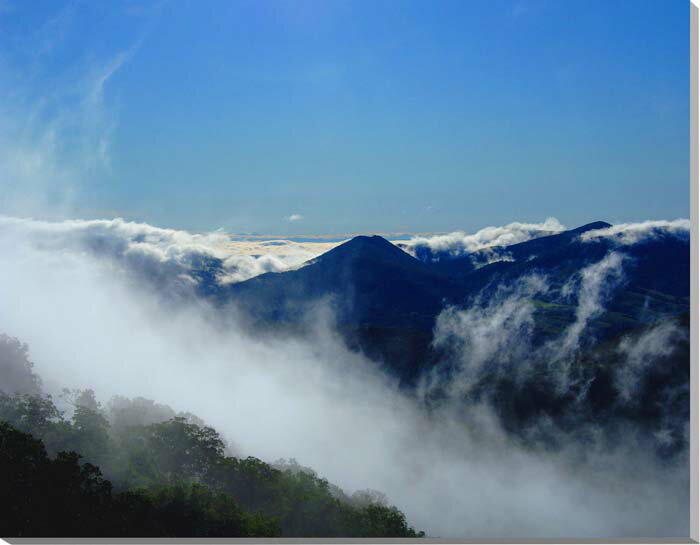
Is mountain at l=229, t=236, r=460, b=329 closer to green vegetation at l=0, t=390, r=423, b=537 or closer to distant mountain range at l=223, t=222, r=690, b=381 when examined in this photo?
distant mountain range at l=223, t=222, r=690, b=381

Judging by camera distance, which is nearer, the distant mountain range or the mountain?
the distant mountain range

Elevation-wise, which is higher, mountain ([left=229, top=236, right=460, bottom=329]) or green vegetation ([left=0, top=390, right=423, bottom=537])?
mountain ([left=229, top=236, right=460, bottom=329])

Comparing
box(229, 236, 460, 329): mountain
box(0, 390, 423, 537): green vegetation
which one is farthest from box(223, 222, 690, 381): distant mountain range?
box(0, 390, 423, 537): green vegetation

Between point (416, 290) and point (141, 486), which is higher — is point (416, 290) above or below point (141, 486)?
above

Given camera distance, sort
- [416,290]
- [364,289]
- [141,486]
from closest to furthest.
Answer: [141,486] < [416,290] < [364,289]

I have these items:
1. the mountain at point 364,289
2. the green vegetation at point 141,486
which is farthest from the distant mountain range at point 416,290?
the green vegetation at point 141,486

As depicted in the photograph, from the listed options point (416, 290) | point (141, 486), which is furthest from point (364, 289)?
point (141, 486)

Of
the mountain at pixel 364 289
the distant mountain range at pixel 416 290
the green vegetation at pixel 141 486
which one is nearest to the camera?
the green vegetation at pixel 141 486

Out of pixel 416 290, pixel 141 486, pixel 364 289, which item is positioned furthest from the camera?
pixel 364 289

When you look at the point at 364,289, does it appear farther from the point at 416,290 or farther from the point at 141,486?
the point at 141,486

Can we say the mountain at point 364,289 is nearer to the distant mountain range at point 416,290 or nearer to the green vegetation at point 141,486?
the distant mountain range at point 416,290

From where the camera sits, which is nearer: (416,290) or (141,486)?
(141,486)
